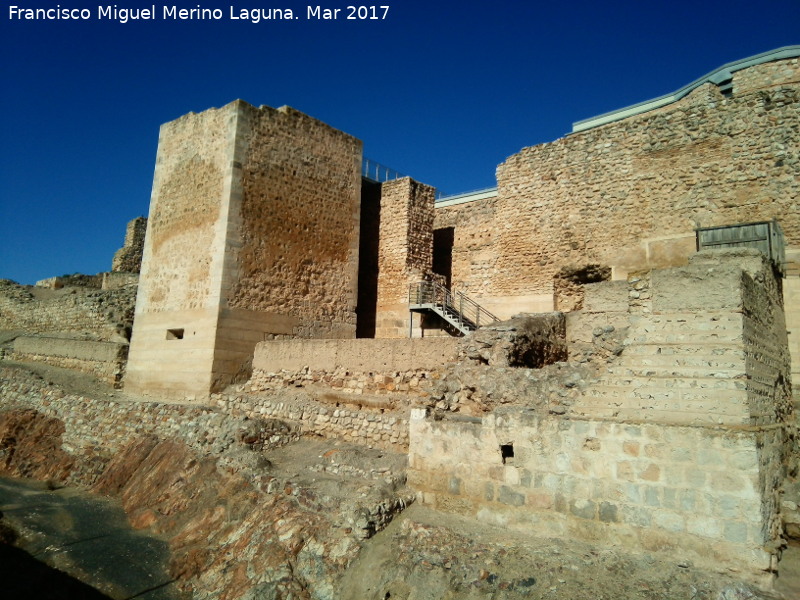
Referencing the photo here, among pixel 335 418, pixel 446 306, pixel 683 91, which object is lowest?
pixel 335 418

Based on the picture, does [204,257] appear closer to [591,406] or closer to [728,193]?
[591,406]

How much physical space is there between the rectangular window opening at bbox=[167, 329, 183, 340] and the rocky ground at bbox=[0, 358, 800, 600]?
374 cm

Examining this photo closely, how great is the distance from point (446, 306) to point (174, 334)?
6.12 meters

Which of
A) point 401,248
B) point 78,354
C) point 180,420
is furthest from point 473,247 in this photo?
point 78,354

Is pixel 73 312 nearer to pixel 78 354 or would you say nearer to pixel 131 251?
pixel 78 354

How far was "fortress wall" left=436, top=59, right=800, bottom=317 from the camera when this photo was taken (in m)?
9.98

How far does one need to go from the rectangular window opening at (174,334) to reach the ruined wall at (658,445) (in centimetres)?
746

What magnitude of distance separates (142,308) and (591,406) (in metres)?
10.8

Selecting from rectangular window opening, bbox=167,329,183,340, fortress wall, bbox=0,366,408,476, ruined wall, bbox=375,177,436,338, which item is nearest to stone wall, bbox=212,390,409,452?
fortress wall, bbox=0,366,408,476

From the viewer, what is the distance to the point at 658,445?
4656 mm

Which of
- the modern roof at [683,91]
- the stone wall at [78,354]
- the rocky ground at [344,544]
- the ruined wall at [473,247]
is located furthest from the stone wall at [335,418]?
the modern roof at [683,91]

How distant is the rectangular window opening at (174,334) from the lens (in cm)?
1178

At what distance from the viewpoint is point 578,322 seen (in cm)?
896

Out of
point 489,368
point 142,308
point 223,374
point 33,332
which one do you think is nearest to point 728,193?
point 489,368
